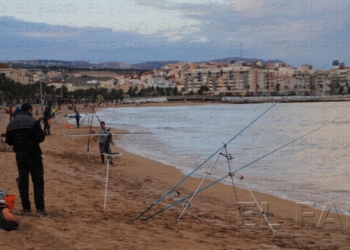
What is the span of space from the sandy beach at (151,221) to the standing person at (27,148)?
0.27 m

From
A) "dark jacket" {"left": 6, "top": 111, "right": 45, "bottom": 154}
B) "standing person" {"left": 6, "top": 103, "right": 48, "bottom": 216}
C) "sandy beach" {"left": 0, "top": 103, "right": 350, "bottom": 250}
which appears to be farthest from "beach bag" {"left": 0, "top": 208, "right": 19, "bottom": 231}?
"dark jacket" {"left": 6, "top": 111, "right": 45, "bottom": 154}

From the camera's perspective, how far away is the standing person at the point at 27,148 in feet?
19.3

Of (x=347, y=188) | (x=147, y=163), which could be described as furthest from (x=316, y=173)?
(x=147, y=163)

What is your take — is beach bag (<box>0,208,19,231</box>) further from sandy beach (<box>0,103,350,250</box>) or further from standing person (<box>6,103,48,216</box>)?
standing person (<box>6,103,48,216</box>)

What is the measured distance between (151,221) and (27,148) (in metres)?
1.84

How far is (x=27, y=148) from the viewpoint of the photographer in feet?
19.4

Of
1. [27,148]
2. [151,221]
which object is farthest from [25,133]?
[151,221]

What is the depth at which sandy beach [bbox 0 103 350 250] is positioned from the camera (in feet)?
17.4

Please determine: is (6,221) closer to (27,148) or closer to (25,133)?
(27,148)

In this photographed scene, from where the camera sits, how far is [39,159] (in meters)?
6.02

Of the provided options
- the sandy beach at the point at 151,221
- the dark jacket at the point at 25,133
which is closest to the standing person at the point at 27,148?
the dark jacket at the point at 25,133

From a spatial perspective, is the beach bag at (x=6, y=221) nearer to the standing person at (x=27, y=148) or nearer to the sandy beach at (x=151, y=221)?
the sandy beach at (x=151, y=221)

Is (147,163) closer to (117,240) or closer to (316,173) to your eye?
(316,173)

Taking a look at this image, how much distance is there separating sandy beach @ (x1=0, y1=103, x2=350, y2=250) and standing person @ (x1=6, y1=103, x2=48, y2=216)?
0.27 m
